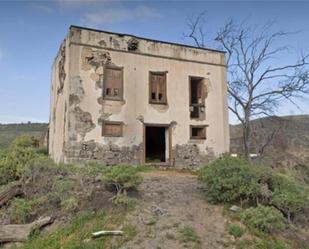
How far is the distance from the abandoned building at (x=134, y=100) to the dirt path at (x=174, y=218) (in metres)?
3.75

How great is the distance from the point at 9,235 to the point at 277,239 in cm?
756

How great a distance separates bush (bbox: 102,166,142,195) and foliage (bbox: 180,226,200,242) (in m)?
2.45

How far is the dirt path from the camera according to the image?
9031 mm

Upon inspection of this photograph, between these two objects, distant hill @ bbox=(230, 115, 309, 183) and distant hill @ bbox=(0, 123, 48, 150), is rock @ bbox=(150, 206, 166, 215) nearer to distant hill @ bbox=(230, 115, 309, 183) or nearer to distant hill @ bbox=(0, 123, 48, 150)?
distant hill @ bbox=(230, 115, 309, 183)

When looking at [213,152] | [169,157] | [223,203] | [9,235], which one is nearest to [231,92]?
[213,152]

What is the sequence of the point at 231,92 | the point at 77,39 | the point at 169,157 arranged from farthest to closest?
the point at 231,92, the point at 169,157, the point at 77,39

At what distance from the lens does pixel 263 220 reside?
9.77 metres

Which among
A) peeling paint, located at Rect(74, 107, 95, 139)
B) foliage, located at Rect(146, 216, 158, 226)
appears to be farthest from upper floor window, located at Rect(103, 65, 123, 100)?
foliage, located at Rect(146, 216, 158, 226)

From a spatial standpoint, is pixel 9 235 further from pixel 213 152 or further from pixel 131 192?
pixel 213 152

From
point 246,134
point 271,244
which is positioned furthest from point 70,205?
point 246,134

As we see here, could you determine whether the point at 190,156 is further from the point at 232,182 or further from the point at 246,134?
the point at 232,182

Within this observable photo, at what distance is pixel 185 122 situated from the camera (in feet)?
57.5

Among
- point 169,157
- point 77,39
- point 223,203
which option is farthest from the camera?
point 169,157

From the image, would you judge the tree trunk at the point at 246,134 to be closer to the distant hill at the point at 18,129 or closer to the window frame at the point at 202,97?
the window frame at the point at 202,97
